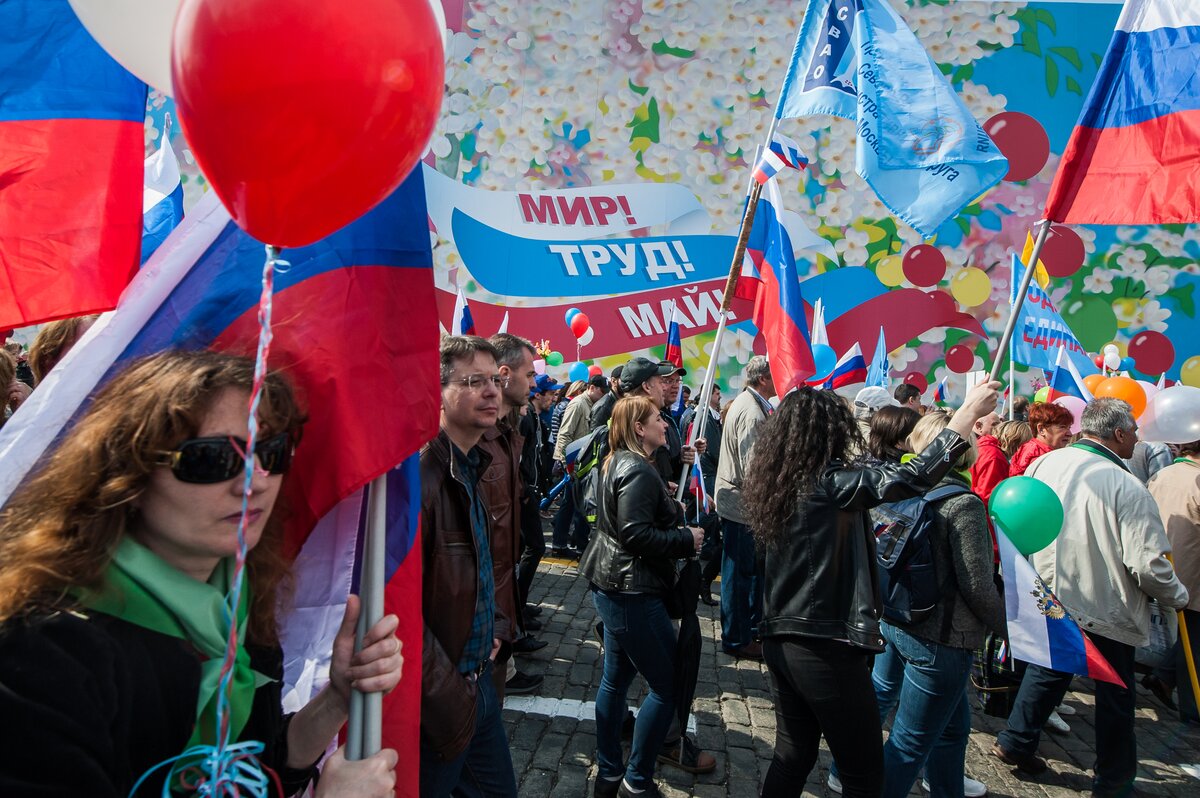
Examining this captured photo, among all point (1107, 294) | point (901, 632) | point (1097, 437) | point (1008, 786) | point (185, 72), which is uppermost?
point (1107, 294)

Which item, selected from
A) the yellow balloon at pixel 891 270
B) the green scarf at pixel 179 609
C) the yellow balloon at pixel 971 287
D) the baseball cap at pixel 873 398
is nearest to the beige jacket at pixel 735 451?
the baseball cap at pixel 873 398

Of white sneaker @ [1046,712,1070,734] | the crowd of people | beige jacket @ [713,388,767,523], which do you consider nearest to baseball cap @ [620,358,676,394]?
the crowd of people

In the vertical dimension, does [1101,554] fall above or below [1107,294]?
below

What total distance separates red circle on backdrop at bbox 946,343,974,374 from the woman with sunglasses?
13.7m

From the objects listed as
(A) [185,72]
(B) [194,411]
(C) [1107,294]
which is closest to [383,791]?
(B) [194,411]

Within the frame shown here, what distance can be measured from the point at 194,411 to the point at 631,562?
7.15 ft

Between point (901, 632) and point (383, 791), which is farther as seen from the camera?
point (901, 632)

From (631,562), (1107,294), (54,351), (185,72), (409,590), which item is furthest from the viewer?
(1107,294)

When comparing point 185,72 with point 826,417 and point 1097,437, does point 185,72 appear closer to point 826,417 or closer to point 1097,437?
point 826,417

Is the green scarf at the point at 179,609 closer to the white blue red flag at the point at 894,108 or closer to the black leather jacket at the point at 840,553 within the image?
the black leather jacket at the point at 840,553

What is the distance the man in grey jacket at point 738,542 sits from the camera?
5.01 metres

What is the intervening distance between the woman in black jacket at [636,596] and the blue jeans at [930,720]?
92cm

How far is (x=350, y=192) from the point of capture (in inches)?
43.6

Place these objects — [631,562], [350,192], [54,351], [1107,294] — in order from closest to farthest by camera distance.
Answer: [350,192]
[54,351]
[631,562]
[1107,294]
